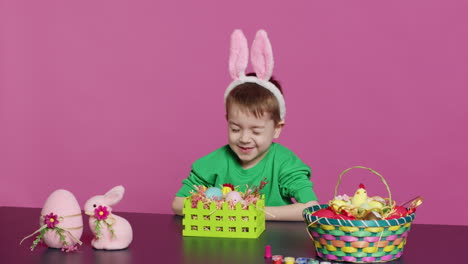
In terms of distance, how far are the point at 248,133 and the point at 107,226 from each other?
2.90 feet

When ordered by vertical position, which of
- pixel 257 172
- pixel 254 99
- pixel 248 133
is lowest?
pixel 257 172

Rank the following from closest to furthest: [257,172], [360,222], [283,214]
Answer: [360,222]
[283,214]
[257,172]

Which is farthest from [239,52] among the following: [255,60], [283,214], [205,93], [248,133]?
[205,93]

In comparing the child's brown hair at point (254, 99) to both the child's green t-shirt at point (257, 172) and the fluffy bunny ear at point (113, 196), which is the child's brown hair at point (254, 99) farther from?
the fluffy bunny ear at point (113, 196)

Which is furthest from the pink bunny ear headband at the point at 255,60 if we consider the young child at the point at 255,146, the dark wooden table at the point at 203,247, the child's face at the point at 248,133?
the dark wooden table at the point at 203,247

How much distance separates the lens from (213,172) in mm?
3197

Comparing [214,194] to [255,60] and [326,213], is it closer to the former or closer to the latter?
[326,213]

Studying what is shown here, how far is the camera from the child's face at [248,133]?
3.04 m

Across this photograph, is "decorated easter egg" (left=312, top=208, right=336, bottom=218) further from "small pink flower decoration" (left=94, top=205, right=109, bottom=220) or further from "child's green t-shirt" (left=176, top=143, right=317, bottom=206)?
"child's green t-shirt" (left=176, top=143, right=317, bottom=206)

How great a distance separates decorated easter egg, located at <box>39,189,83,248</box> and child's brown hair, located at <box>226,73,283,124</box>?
0.88 m

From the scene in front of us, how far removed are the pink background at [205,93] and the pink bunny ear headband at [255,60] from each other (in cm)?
137

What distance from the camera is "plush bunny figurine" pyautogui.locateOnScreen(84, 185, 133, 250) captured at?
7.59 feet

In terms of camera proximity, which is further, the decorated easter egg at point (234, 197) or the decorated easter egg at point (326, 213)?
the decorated easter egg at point (234, 197)

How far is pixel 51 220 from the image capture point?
234cm
